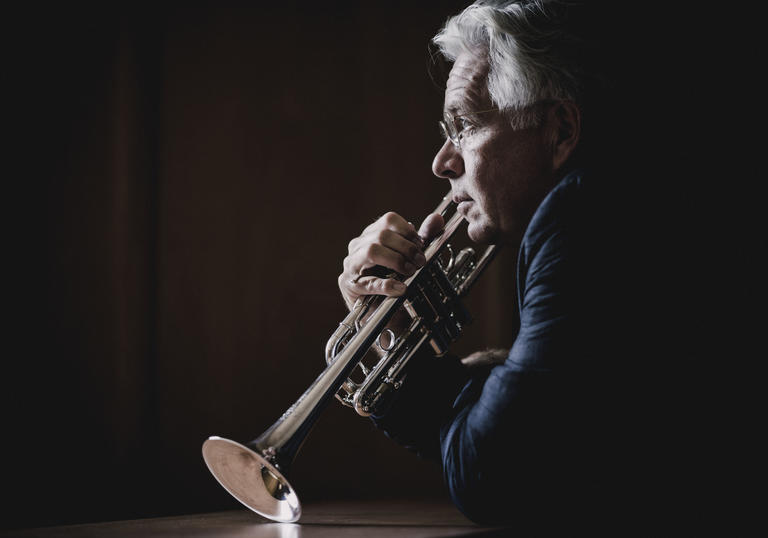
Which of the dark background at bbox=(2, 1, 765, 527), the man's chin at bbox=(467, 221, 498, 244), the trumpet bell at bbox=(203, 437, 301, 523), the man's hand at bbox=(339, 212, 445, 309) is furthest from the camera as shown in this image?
the dark background at bbox=(2, 1, 765, 527)

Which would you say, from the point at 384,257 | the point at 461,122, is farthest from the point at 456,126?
the point at 384,257

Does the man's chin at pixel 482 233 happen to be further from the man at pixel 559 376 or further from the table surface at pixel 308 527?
the table surface at pixel 308 527

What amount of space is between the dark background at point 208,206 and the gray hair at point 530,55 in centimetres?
14

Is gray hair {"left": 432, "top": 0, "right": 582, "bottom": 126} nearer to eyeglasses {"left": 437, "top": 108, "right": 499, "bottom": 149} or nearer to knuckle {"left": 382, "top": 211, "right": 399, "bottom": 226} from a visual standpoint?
eyeglasses {"left": 437, "top": 108, "right": 499, "bottom": 149}

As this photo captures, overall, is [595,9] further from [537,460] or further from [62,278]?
[62,278]

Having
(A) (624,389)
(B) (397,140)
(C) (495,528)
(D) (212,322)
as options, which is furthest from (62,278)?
(A) (624,389)

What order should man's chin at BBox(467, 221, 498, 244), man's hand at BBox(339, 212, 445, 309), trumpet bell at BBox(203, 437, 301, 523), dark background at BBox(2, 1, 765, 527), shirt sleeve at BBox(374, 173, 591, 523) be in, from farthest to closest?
dark background at BBox(2, 1, 765, 527)
man's chin at BBox(467, 221, 498, 244)
man's hand at BBox(339, 212, 445, 309)
trumpet bell at BBox(203, 437, 301, 523)
shirt sleeve at BBox(374, 173, 591, 523)

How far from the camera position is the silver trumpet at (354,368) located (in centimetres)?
105

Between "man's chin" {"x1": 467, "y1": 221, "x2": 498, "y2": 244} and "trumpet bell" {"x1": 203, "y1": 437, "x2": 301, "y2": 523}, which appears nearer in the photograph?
"trumpet bell" {"x1": 203, "y1": 437, "x2": 301, "y2": 523}

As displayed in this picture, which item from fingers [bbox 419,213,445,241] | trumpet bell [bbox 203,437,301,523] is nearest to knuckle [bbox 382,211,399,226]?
fingers [bbox 419,213,445,241]

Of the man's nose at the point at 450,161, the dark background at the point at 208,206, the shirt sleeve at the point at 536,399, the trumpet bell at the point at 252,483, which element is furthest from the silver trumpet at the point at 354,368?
the dark background at the point at 208,206

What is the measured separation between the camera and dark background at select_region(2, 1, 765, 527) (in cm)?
175

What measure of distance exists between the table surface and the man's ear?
0.74m

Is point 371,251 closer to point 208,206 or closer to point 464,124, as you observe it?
point 464,124
